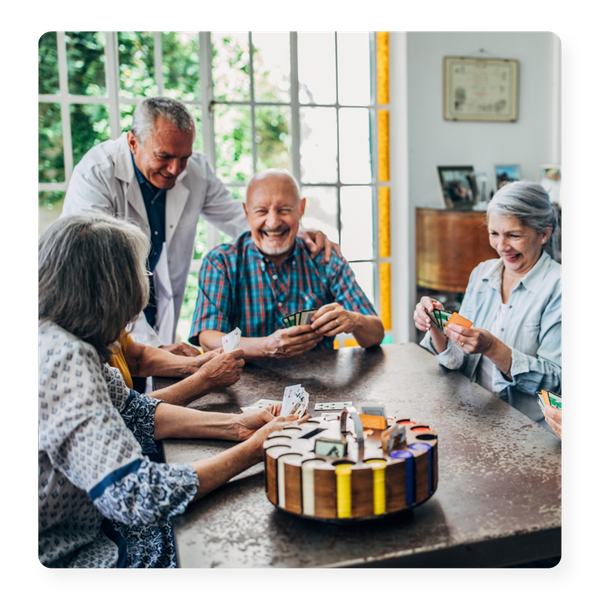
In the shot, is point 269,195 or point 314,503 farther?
point 269,195

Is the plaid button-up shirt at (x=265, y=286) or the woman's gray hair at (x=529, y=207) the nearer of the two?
the woman's gray hair at (x=529, y=207)

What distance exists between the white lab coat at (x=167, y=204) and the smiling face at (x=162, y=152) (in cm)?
9

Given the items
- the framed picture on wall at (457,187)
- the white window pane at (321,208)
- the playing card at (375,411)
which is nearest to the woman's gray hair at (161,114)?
the playing card at (375,411)

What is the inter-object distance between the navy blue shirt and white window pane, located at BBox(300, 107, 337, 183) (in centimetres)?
169

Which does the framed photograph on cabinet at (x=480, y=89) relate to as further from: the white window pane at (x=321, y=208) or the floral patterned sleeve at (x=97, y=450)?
the floral patterned sleeve at (x=97, y=450)

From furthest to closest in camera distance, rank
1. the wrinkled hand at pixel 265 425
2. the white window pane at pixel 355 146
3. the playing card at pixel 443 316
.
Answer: the white window pane at pixel 355 146, the playing card at pixel 443 316, the wrinkled hand at pixel 265 425

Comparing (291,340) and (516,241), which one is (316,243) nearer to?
(291,340)

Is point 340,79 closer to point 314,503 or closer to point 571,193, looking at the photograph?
point 571,193

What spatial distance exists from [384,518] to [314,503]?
14 cm

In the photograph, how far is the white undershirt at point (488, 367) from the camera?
196 cm

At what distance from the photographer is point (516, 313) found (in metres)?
1.93

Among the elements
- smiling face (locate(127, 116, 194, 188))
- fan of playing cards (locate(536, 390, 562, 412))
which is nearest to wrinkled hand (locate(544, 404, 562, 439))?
fan of playing cards (locate(536, 390, 562, 412))

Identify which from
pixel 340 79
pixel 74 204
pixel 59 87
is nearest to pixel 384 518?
pixel 74 204

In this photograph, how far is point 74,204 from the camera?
2.55 metres
